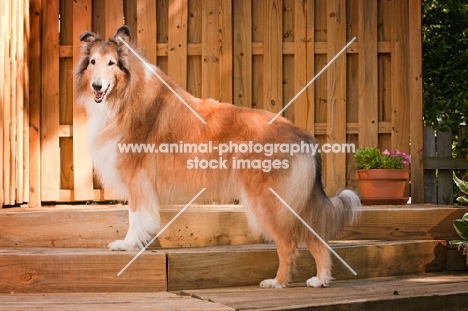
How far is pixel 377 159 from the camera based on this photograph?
19.0ft

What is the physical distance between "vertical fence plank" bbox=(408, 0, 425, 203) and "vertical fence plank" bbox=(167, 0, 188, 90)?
1.95 m

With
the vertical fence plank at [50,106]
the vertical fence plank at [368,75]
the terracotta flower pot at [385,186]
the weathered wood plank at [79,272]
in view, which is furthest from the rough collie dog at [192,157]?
the vertical fence plank at [368,75]

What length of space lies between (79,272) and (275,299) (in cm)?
116

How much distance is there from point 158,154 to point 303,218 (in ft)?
3.51

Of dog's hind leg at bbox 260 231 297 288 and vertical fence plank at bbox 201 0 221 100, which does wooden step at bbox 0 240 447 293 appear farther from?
vertical fence plank at bbox 201 0 221 100

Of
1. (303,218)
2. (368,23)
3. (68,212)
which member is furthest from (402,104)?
(68,212)

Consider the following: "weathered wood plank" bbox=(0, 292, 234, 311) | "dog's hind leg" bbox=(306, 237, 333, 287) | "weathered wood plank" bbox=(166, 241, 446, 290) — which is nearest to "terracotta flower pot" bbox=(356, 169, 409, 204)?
"weathered wood plank" bbox=(166, 241, 446, 290)

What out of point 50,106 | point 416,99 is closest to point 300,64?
point 416,99

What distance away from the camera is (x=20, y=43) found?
5.65 metres

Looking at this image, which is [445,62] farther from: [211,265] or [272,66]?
[211,265]

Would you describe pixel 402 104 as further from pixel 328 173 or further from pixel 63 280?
pixel 63 280

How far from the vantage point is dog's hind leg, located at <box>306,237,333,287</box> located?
13.9 feet

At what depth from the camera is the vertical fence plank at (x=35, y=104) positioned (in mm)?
5926

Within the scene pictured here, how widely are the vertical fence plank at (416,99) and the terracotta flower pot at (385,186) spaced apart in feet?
0.98
